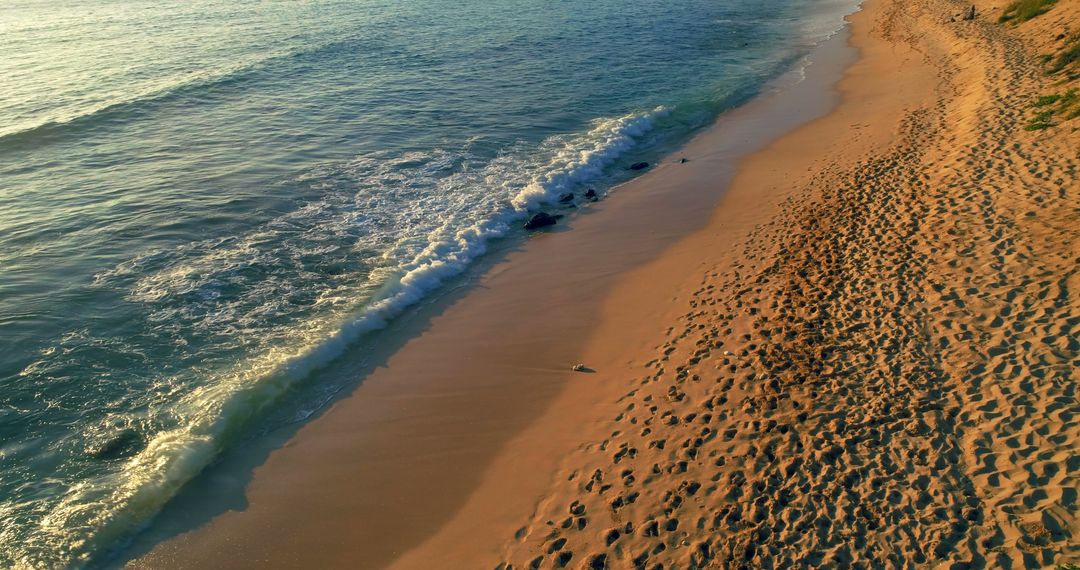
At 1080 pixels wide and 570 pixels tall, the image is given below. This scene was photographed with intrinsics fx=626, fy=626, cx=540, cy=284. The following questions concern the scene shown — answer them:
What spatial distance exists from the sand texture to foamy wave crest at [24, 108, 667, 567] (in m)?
5.64

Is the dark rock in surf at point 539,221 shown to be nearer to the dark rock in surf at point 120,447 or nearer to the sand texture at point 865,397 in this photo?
the sand texture at point 865,397

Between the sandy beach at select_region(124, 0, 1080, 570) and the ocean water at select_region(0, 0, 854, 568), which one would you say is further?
the ocean water at select_region(0, 0, 854, 568)

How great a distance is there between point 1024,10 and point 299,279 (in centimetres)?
3435

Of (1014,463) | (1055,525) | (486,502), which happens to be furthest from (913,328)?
(486,502)

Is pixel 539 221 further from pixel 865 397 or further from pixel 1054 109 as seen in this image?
pixel 1054 109

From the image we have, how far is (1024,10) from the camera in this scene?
29.3 m

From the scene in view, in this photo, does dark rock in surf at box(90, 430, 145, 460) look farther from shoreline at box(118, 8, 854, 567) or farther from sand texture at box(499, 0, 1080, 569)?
sand texture at box(499, 0, 1080, 569)

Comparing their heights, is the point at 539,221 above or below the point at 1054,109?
below

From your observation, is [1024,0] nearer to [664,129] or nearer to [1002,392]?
[664,129]

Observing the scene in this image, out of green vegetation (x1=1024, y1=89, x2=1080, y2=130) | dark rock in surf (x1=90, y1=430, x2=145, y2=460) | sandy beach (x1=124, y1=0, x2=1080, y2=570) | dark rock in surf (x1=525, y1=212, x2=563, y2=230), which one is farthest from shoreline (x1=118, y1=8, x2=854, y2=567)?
green vegetation (x1=1024, y1=89, x2=1080, y2=130)

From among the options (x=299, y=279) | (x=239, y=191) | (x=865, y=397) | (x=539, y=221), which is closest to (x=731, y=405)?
(x=865, y=397)

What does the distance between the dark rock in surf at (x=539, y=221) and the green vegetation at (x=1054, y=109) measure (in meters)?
13.0

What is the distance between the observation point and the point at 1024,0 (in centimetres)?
3041

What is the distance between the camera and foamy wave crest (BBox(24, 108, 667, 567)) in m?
9.68
